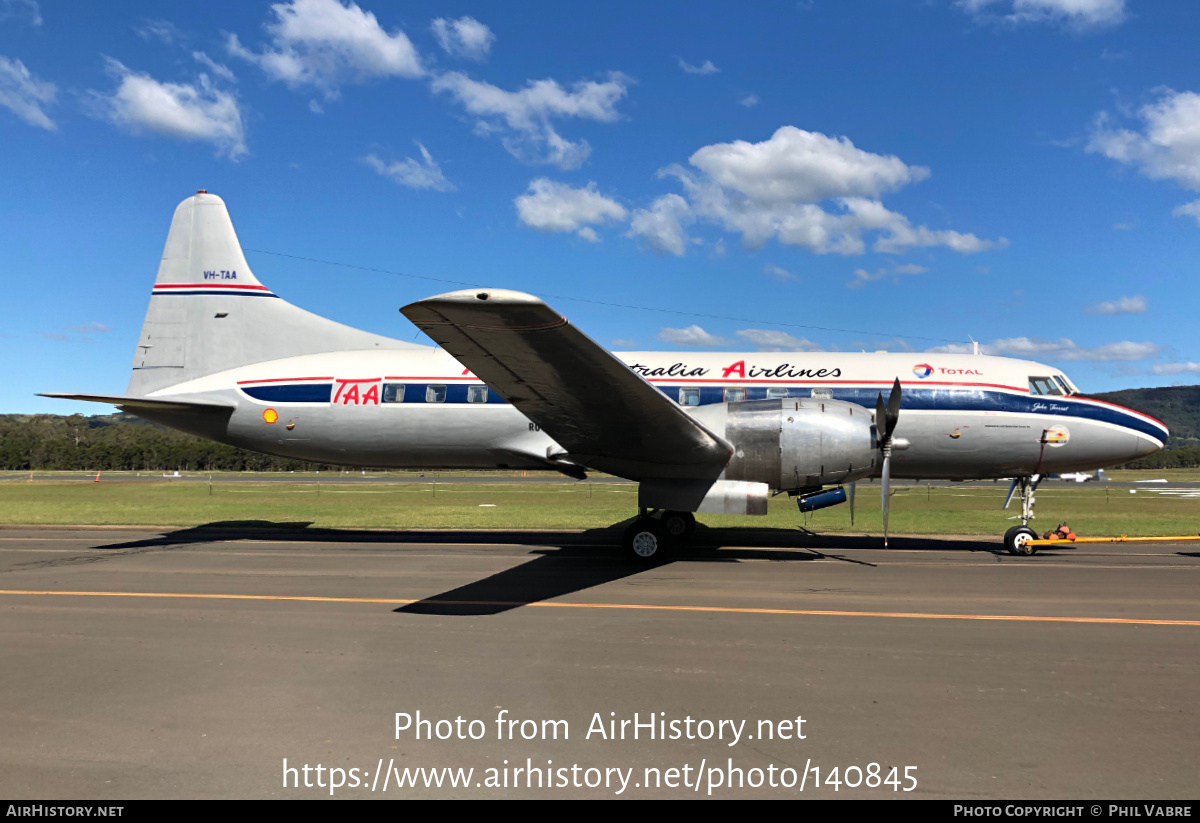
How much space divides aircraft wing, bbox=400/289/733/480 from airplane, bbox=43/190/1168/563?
0.05 metres

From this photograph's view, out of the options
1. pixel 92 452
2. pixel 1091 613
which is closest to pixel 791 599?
pixel 1091 613

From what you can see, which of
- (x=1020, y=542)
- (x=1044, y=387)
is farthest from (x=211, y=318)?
(x=1044, y=387)

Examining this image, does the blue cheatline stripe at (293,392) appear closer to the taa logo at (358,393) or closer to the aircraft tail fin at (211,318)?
the taa logo at (358,393)

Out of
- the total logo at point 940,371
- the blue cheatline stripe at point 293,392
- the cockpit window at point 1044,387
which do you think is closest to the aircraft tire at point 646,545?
the total logo at point 940,371

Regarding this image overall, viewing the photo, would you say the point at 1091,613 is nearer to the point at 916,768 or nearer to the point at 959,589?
the point at 959,589

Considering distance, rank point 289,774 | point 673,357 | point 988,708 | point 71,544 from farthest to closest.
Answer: point 673,357 → point 71,544 → point 988,708 → point 289,774

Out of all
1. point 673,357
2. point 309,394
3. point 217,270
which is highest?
point 217,270

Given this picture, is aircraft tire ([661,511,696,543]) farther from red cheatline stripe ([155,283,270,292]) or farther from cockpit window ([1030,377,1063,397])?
red cheatline stripe ([155,283,270,292])

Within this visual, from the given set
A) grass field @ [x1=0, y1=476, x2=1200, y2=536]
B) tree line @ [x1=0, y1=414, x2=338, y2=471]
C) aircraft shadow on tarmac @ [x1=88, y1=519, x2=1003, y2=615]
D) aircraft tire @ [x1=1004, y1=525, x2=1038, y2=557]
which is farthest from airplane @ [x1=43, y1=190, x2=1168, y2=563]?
tree line @ [x1=0, y1=414, x2=338, y2=471]

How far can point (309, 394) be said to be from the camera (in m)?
17.2

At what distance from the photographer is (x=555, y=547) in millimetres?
15773

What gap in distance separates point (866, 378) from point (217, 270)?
16.7 m

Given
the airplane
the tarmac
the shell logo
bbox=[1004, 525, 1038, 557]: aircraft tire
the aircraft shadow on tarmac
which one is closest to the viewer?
the tarmac

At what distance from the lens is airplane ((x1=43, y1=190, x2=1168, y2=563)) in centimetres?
1231
